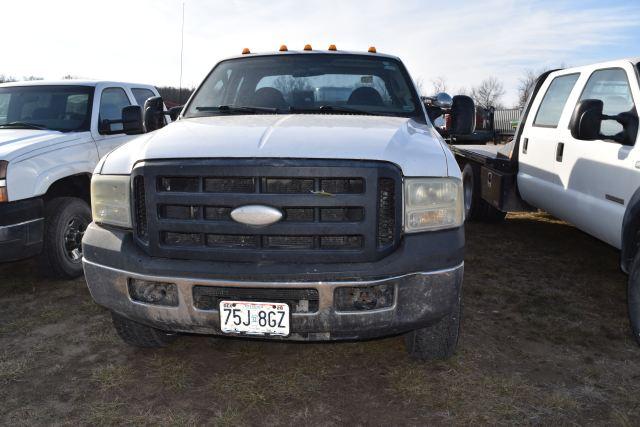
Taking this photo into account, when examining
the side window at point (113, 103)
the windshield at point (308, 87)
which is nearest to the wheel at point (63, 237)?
the side window at point (113, 103)

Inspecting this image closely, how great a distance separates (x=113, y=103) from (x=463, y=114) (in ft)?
12.7

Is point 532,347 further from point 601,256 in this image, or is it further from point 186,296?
point 601,256

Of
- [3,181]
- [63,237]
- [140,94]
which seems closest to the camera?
[3,181]

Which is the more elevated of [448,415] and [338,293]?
[338,293]

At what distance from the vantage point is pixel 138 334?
3377 millimetres

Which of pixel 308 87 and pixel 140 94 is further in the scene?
pixel 140 94

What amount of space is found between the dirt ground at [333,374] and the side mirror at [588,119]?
1.38 metres

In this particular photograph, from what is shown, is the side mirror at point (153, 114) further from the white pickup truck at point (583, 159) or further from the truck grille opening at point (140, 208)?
the white pickup truck at point (583, 159)

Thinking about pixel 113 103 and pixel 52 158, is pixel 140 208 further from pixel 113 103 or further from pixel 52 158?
pixel 113 103

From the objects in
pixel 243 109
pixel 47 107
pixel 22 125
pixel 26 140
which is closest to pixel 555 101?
pixel 243 109

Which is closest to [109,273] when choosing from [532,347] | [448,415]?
[448,415]

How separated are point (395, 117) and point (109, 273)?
2082 mm

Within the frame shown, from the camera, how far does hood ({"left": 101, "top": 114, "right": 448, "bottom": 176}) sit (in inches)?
Result: 106

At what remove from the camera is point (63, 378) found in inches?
125
